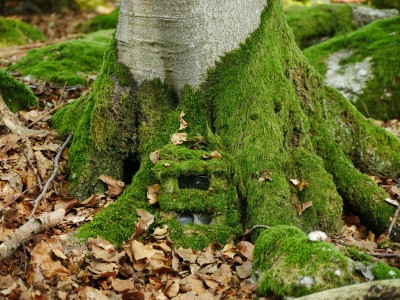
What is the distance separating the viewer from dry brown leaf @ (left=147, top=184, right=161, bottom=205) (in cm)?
449

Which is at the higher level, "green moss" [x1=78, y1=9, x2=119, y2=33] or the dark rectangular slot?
"green moss" [x1=78, y1=9, x2=119, y2=33]

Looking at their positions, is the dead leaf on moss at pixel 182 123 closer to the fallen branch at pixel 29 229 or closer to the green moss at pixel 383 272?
the fallen branch at pixel 29 229

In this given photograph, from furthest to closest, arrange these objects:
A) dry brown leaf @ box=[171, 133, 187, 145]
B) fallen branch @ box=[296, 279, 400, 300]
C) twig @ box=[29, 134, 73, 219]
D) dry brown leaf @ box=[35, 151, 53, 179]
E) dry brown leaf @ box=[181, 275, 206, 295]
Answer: dry brown leaf @ box=[35, 151, 53, 179] < dry brown leaf @ box=[171, 133, 187, 145] < twig @ box=[29, 134, 73, 219] < dry brown leaf @ box=[181, 275, 206, 295] < fallen branch @ box=[296, 279, 400, 300]

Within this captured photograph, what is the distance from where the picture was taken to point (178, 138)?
481 centimetres

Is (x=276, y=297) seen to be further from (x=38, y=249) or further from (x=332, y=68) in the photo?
(x=332, y=68)

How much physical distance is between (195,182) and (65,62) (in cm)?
440

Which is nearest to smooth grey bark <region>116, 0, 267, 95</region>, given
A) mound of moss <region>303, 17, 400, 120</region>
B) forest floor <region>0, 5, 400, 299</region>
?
forest floor <region>0, 5, 400, 299</region>

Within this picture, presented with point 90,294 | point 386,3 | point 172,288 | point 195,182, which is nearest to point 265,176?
point 195,182

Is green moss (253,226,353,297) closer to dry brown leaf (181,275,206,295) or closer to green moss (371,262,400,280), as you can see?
green moss (371,262,400,280)

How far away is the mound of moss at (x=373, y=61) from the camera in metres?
8.99

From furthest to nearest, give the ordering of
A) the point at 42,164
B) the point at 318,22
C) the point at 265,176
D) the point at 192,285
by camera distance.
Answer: the point at 318,22 < the point at 42,164 < the point at 265,176 < the point at 192,285

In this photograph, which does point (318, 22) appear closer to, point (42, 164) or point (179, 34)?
point (179, 34)

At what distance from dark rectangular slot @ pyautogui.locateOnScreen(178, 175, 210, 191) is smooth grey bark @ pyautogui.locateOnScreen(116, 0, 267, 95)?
38.7 inches

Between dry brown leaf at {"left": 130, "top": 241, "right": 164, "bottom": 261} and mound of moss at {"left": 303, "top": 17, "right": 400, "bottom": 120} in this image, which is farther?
mound of moss at {"left": 303, "top": 17, "right": 400, "bottom": 120}
